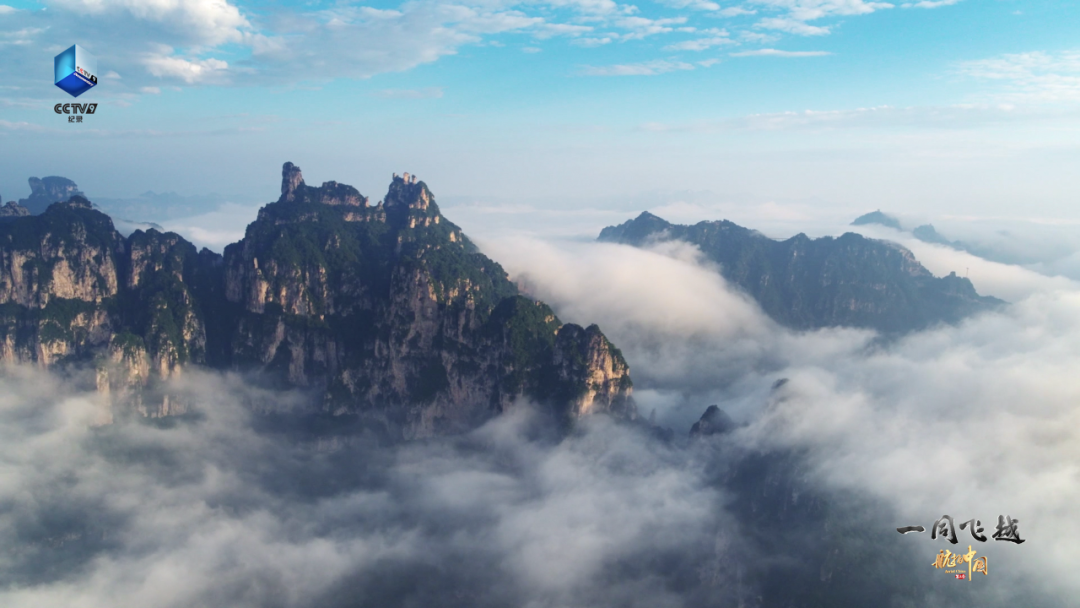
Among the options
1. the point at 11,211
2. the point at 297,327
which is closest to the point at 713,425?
the point at 297,327

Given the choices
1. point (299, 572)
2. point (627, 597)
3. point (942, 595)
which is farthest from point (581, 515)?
point (942, 595)

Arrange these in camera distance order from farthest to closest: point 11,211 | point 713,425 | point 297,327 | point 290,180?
point 290,180 → point 11,211 → point 297,327 → point 713,425

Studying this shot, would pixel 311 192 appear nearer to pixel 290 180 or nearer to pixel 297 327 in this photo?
pixel 290 180

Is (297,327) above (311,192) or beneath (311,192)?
beneath

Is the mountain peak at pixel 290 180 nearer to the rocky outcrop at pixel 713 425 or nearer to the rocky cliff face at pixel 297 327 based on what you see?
the rocky cliff face at pixel 297 327

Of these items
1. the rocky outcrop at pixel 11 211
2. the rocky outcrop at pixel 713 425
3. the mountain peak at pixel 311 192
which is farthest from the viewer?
the mountain peak at pixel 311 192

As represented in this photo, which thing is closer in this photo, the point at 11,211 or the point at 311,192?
the point at 11,211

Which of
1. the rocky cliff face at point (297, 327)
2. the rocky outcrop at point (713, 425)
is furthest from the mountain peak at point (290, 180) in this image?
the rocky outcrop at point (713, 425)

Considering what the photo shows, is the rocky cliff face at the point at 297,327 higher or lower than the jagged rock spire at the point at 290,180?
lower
